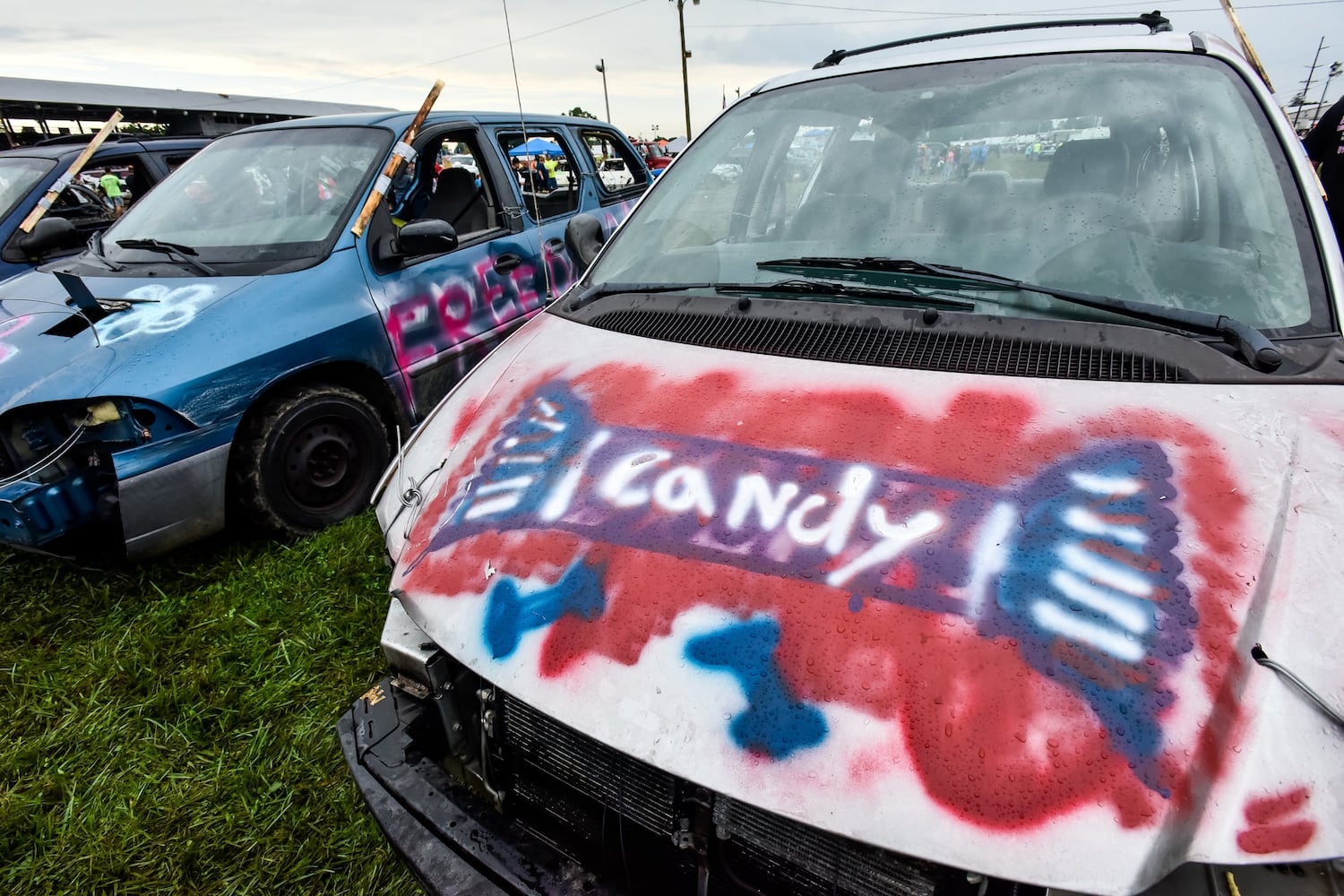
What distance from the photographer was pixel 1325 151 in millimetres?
4812

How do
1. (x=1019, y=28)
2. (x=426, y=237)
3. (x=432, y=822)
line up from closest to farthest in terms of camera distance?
(x=432, y=822)
(x=1019, y=28)
(x=426, y=237)

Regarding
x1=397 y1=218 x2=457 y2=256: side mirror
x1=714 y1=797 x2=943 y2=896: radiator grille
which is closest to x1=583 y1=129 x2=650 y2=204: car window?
x1=397 y1=218 x2=457 y2=256: side mirror

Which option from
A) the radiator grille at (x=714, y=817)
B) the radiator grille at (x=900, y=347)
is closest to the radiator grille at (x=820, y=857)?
the radiator grille at (x=714, y=817)

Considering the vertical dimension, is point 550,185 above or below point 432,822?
above

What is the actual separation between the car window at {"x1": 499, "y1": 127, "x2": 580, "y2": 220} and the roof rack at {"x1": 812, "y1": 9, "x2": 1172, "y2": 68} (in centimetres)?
261

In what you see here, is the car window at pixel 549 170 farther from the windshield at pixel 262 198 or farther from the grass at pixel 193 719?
the grass at pixel 193 719

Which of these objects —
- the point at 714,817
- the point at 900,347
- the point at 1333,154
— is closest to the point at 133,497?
the point at 714,817

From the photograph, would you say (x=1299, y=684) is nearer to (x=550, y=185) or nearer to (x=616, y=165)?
(x=550, y=185)

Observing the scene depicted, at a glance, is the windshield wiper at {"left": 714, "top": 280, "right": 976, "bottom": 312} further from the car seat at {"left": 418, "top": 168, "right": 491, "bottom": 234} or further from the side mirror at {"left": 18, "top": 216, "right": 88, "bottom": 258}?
the side mirror at {"left": 18, "top": 216, "right": 88, "bottom": 258}

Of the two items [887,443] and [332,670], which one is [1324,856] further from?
[332,670]

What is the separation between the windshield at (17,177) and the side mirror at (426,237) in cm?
350

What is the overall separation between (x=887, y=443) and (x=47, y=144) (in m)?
7.61

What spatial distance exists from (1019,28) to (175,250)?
12.8ft

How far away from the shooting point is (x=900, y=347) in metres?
1.66
